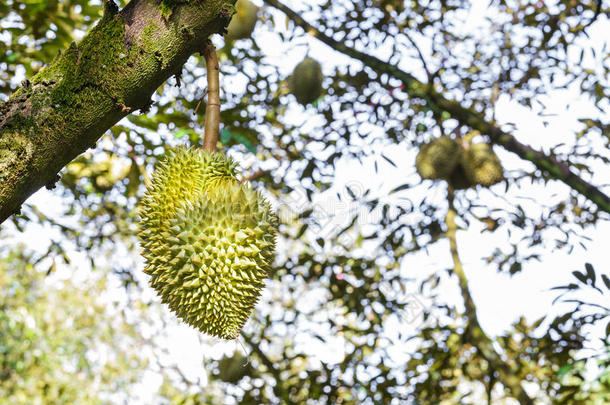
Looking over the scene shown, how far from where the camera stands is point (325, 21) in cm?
287

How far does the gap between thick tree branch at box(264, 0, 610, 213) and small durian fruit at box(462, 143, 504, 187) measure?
348mm

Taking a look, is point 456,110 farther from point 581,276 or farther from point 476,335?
point 476,335

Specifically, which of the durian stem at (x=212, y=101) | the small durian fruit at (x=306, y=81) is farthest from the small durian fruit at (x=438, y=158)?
the durian stem at (x=212, y=101)

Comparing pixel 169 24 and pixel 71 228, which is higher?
pixel 71 228

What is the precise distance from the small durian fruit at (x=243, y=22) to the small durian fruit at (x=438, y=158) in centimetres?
114

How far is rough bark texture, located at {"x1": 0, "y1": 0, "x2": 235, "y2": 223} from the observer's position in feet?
2.98

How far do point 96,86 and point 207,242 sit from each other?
395 millimetres

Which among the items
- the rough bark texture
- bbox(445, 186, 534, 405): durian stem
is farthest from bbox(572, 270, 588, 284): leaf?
the rough bark texture

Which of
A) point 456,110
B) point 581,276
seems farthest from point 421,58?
point 581,276

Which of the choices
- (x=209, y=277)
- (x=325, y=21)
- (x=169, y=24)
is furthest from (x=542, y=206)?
(x=169, y=24)

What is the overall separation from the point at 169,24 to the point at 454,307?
8.01 ft

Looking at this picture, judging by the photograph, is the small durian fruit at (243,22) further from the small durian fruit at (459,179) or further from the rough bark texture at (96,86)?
the rough bark texture at (96,86)

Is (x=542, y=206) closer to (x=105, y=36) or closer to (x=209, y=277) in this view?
(x=209, y=277)

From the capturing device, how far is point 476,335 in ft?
8.30
